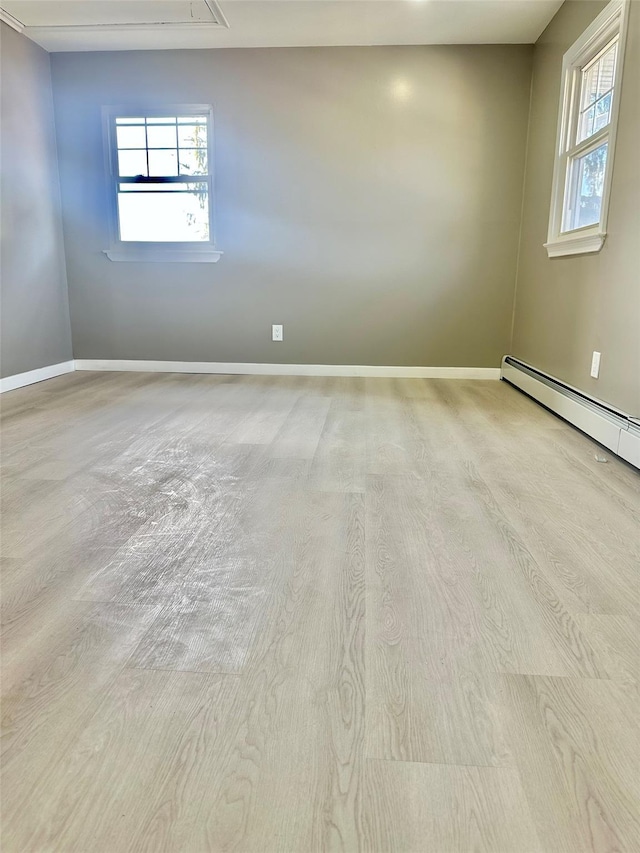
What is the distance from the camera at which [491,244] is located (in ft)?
13.6

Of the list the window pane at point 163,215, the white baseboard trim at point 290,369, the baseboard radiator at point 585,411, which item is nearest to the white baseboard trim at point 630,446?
the baseboard radiator at point 585,411

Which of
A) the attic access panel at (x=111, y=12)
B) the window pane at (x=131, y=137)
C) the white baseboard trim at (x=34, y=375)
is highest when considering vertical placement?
the attic access panel at (x=111, y=12)

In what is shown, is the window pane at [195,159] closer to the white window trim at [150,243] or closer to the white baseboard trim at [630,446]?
the white window trim at [150,243]

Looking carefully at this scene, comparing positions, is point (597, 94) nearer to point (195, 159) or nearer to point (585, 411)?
point (585, 411)

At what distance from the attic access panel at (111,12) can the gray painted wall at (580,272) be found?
2.05 m

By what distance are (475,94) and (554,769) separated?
13.9ft

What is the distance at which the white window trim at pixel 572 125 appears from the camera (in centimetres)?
260

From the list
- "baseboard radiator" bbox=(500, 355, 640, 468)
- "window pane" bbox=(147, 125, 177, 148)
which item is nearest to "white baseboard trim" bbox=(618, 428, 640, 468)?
"baseboard radiator" bbox=(500, 355, 640, 468)

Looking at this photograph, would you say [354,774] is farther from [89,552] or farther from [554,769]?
[89,552]

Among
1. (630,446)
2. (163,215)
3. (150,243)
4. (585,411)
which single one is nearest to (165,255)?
(150,243)

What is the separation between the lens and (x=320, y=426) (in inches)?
113

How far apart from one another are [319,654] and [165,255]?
3.85m

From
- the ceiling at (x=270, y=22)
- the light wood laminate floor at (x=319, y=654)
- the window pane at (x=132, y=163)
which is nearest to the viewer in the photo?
the light wood laminate floor at (x=319, y=654)

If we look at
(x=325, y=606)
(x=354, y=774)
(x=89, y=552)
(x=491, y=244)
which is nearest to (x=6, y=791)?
(x=354, y=774)
